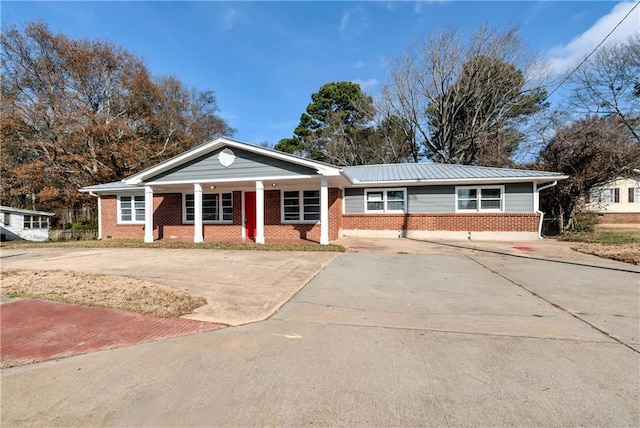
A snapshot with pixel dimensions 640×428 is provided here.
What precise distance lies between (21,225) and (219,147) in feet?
59.1

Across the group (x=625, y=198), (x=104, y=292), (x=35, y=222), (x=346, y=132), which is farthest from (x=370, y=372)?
(x=625, y=198)

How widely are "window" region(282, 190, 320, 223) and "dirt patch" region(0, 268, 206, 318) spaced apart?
28.8ft

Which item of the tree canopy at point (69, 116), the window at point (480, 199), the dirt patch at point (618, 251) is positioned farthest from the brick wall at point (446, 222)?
the tree canopy at point (69, 116)

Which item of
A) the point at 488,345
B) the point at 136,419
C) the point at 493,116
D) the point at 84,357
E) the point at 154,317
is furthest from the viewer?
the point at 493,116

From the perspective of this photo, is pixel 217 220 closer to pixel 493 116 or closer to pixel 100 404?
pixel 100 404

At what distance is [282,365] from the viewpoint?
3.12 meters

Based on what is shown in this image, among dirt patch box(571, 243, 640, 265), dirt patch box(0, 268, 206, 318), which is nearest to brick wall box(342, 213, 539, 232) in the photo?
dirt patch box(571, 243, 640, 265)

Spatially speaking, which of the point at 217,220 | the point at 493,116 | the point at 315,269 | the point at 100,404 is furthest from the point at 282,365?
the point at 493,116

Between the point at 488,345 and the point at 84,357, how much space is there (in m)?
4.40

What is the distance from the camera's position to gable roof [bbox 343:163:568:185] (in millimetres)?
13742

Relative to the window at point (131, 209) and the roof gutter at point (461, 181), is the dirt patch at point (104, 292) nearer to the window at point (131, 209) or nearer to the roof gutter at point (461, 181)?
the roof gutter at point (461, 181)

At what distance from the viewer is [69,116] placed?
940 inches

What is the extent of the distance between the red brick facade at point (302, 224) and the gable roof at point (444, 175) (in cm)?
161

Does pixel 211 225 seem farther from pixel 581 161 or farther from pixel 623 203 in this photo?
pixel 623 203
